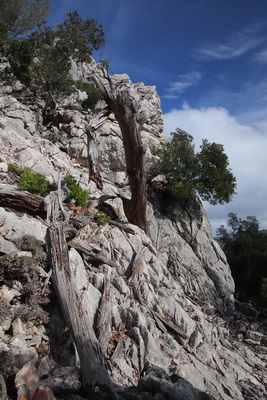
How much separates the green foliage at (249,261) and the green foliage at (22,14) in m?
34.5

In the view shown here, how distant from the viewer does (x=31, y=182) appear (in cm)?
1225

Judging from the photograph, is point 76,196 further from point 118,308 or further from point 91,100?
point 91,100

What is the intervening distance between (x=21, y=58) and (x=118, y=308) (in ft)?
83.9

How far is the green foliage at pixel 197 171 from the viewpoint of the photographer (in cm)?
1952

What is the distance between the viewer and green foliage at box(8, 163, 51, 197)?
476 inches

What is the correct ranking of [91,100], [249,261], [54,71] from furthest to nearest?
[54,71], [91,100], [249,261]

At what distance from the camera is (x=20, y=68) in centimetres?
2595

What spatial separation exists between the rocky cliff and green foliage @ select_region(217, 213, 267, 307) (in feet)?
16.0

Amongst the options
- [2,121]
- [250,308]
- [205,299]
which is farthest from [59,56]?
[250,308]

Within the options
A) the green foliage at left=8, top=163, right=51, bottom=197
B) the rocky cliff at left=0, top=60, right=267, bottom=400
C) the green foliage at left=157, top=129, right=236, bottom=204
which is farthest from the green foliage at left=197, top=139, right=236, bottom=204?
the green foliage at left=8, top=163, right=51, bottom=197

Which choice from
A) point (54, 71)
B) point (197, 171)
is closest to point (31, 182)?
point (197, 171)

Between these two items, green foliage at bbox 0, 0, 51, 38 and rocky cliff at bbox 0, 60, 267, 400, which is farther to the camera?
green foliage at bbox 0, 0, 51, 38

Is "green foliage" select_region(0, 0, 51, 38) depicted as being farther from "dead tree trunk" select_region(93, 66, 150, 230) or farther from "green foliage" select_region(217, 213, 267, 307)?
"green foliage" select_region(217, 213, 267, 307)

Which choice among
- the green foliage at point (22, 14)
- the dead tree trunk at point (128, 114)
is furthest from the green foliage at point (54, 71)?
the dead tree trunk at point (128, 114)
